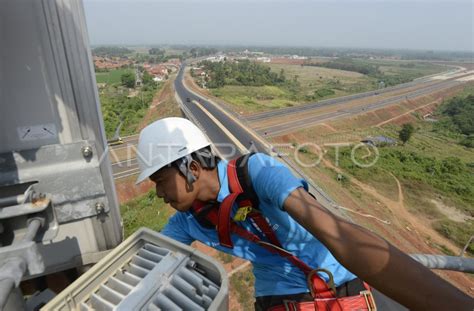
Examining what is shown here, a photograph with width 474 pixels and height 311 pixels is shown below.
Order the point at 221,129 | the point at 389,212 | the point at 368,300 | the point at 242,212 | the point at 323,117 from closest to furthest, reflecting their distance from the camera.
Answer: the point at 242,212
the point at 368,300
the point at 389,212
the point at 221,129
the point at 323,117

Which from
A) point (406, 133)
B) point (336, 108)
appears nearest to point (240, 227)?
point (406, 133)

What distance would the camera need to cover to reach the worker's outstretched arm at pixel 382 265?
99 cm

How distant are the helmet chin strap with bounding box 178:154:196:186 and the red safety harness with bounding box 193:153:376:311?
0.25 meters

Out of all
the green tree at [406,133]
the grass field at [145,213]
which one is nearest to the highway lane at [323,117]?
the green tree at [406,133]

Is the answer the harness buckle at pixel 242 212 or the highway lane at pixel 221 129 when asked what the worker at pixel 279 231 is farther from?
the highway lane at pixel 221 129

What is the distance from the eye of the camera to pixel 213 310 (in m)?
0.93

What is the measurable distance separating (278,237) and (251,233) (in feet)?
0.62

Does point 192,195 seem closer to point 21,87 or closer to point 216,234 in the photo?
point 216,234

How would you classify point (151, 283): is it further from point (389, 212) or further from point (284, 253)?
point (389, 212)

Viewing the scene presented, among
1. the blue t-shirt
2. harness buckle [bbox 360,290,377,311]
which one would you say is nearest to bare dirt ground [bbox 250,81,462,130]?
the blue t-shirt

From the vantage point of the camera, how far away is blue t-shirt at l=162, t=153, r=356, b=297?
1694 millimetres

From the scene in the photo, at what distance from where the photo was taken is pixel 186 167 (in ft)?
6.05

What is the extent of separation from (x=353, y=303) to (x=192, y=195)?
1.40 meters

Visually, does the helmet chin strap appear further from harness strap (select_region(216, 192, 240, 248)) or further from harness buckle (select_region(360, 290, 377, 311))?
harness buckle (select_region(360, 290, 377, 311))
